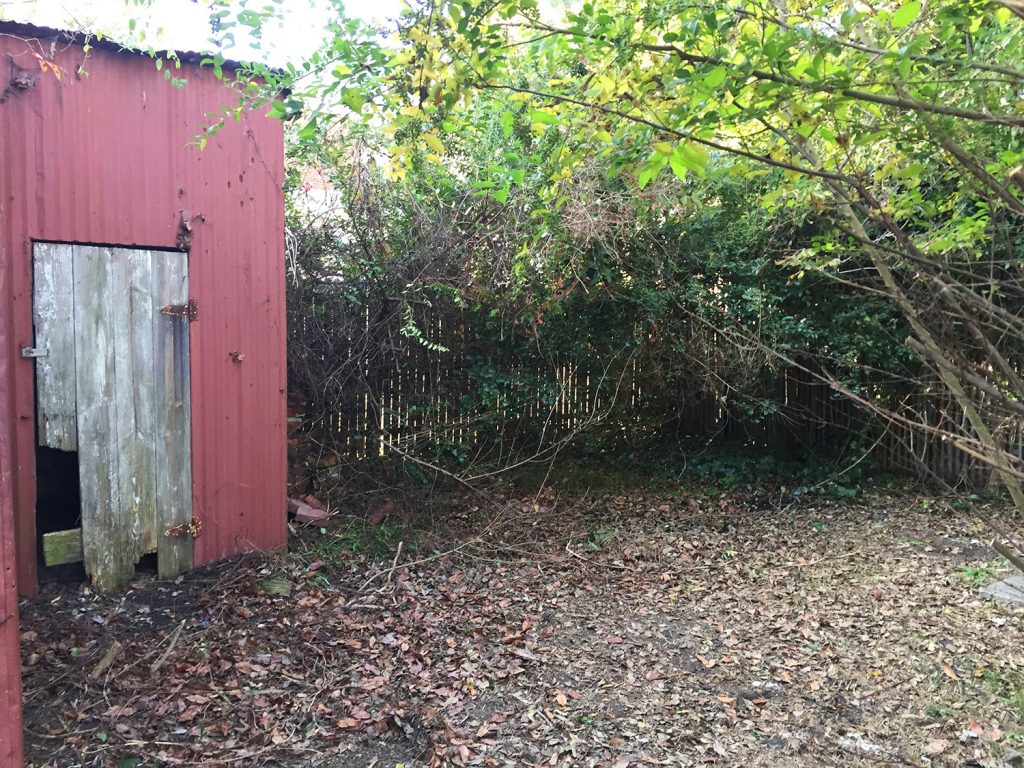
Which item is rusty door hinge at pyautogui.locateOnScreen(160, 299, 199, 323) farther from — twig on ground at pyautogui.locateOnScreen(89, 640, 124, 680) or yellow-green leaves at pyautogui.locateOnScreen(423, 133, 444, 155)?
yellow-green leaves at pyautogui.locateOnScreen(423, 133, 444, 155)

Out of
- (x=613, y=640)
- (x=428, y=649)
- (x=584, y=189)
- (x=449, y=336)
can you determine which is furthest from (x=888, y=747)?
(x=449, y=336)

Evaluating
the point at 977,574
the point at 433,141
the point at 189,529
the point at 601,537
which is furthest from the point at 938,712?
the point at 189,529

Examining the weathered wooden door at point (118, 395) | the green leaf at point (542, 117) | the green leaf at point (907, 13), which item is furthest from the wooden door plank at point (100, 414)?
the green leaf at point (907, 13)

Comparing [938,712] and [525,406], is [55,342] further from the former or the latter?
[938,712]

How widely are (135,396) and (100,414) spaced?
238 millimetres

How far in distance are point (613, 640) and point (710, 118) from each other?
11.1 feet

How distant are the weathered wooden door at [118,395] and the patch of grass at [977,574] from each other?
235 inches

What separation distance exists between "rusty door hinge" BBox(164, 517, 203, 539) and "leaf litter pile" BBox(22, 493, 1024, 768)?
30 centimetres

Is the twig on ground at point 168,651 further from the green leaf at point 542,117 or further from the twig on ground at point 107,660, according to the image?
the green leaf at point 542,117

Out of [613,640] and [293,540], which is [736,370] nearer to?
[613,640]

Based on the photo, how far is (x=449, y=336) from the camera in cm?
754

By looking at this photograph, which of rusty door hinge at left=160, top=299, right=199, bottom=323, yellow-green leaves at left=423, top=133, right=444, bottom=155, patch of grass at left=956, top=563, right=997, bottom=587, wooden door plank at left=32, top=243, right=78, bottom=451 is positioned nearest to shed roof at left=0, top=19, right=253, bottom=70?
wooden door plank at left=32, top=243, right=78, bottom=451

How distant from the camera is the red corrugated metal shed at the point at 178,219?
13.6ft

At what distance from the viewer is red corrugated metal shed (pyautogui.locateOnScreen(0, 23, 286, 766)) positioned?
413cm
